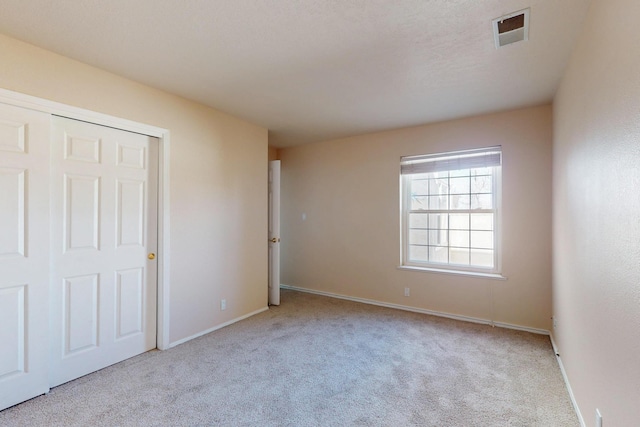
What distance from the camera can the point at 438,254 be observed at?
13.4 ft

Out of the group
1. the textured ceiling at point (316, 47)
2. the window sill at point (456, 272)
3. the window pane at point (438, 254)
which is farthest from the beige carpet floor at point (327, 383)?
the textured ceiling at point (316, 47)

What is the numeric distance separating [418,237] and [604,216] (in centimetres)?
275

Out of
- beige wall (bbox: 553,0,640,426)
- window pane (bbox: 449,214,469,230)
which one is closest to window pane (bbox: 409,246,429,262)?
window pane (bbox: 449,214,469,230)

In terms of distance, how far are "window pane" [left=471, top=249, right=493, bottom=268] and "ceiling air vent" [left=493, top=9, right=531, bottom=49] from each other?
2.45 m

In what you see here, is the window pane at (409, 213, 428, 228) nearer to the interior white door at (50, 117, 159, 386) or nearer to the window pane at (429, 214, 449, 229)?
the window pane at (429, 214, 449, 229)

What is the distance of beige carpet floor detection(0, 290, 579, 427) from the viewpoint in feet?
6.41

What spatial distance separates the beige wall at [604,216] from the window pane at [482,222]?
1.34 m

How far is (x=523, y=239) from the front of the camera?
3430 mm

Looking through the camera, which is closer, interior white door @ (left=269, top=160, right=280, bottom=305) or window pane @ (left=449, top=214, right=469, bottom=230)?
window pane @ (left=449, top=214, right=469, bottom=230)

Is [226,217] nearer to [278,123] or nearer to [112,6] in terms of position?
[278,123]

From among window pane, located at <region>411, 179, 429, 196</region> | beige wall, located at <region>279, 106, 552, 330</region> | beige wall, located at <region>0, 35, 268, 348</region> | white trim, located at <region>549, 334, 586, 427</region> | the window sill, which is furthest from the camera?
window pane, located at <region>411, 179, 429, 196</region>

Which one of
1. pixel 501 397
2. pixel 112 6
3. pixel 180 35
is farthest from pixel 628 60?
pixel 112 6

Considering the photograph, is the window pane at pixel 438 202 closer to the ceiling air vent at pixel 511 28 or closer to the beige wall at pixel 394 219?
the beige wall at pixel 394 219

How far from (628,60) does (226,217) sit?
345 cm
